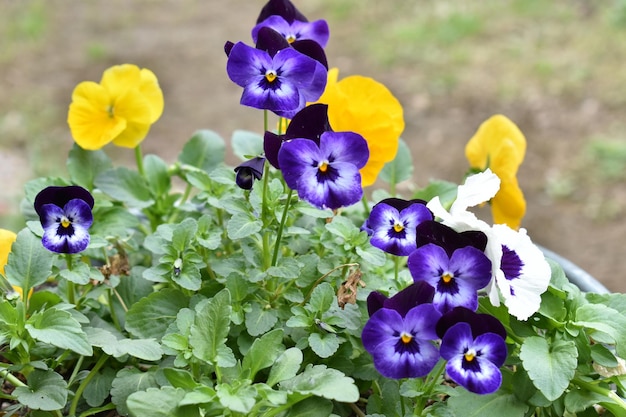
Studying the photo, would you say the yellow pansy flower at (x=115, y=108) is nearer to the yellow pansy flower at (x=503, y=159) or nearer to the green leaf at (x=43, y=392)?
the green leaf at (x=43, y=392)

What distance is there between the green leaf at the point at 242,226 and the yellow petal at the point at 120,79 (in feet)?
1.48

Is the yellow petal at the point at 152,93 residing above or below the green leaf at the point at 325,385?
above

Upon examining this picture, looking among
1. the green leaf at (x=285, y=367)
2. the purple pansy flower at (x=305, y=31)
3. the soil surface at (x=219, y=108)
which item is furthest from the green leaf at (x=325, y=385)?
the soil surface at (x=219, y=108)

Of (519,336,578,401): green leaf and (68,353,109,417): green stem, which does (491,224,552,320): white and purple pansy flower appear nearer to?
(519,336,578,401): green leaf

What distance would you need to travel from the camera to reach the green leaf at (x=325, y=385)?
33.6 inches

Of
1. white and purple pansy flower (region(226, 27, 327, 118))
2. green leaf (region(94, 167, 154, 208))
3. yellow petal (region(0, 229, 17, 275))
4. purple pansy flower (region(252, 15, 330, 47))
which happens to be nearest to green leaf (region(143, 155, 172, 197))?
green leaf (region(94, 167, 154, 208))

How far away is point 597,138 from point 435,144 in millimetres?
660

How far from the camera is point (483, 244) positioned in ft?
2.93

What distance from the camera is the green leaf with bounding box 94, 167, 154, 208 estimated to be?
1.33m

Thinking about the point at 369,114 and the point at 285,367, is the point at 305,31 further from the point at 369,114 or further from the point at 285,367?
the point at 285,367

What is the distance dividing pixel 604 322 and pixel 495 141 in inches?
17.5

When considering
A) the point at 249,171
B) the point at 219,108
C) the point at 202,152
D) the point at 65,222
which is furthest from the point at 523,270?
the point at 219,108

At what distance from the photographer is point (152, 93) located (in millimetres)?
1360

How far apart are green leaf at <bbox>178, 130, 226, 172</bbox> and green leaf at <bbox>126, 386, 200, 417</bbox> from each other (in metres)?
0.62
